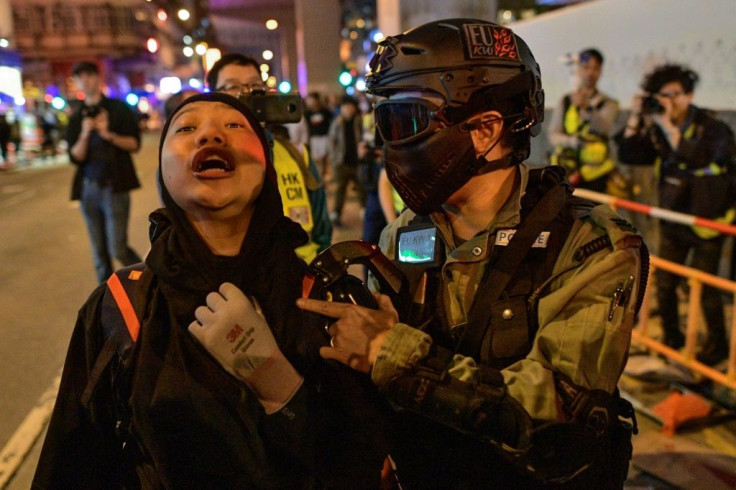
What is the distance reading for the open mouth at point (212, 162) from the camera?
1.66m

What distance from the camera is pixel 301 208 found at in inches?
143

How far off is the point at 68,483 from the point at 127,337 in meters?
0.42

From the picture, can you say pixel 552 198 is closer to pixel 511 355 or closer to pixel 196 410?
pixel 511 355

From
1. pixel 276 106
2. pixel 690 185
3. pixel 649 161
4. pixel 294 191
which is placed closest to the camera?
pixel 276 106

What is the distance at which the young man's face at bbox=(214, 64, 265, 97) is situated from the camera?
12.2 ft

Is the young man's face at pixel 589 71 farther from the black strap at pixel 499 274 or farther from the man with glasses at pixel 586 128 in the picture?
the black strap at pixel 499 274

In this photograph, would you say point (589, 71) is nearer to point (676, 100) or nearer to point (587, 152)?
point (587, 152)

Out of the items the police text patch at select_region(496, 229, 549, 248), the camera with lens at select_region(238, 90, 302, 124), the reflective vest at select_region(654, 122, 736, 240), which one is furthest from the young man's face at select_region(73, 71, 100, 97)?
the police text patch at select_region(496, 229, 549, 248)

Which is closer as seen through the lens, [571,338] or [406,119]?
[571,338]

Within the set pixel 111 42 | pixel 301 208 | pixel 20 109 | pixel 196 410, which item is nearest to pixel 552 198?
pixel 196 410

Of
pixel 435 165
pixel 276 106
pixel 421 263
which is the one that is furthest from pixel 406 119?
pixel 276 106

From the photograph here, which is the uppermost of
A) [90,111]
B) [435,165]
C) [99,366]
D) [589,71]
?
[589,71]

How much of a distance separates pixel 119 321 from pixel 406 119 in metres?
0.96

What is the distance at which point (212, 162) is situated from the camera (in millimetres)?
1686
